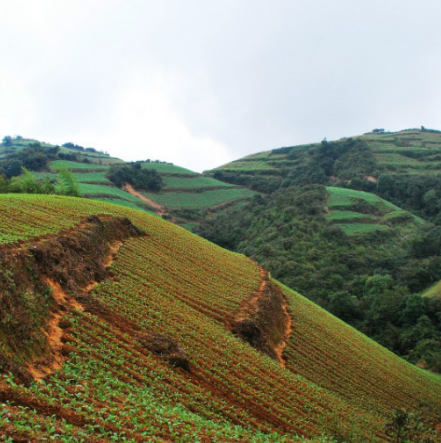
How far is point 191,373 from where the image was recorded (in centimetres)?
1348

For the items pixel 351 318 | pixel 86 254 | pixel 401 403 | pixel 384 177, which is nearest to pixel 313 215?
pixel 351 318

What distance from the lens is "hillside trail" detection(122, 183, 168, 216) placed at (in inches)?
3356

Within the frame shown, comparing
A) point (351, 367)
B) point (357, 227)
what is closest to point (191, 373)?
point (351, 367)

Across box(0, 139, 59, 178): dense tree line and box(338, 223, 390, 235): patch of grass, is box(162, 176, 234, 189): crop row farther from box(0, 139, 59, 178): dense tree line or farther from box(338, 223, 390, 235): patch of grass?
box(338, 223, 390, 235): patch of grass

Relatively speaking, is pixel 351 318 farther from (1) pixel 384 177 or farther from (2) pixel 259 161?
(2) pixel 259 161

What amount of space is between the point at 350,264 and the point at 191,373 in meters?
47.1

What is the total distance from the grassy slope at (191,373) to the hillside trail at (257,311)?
41 cm

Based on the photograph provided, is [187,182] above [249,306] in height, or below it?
above

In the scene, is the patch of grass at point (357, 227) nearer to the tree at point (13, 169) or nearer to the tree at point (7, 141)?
the tree at point (13, 169)

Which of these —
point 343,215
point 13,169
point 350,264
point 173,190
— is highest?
point 343,215

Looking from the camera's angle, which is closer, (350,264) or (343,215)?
(350,264)

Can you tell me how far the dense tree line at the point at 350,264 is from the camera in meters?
39.8

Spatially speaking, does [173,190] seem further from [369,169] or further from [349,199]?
[369,169]

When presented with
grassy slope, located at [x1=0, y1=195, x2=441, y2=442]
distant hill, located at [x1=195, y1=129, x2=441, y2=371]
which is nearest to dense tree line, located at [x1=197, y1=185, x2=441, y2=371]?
distant hill, located at [x1=195, y1=129, x2=441, y2=371]
